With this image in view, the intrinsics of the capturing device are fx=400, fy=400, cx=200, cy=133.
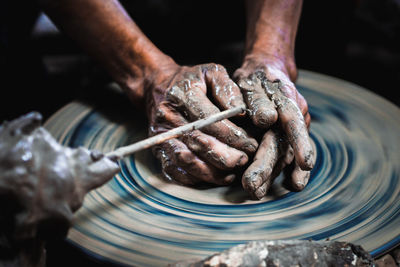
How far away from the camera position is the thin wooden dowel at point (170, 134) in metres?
1.01

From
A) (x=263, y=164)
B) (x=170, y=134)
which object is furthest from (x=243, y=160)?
(x=170, y=134)

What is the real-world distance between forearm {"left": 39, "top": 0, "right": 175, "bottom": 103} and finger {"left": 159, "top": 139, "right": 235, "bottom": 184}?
0.46 metres

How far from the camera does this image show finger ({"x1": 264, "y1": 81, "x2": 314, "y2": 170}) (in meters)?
1.23

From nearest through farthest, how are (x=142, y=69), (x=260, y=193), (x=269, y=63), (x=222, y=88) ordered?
1. (x=260, y=193)
2. (x=222, y=88)
3. (x=269, y=63)
4. (x=142, y=69)

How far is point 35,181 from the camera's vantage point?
0.85 metres

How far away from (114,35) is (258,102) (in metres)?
0.76

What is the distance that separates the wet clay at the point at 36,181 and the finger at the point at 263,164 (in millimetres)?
490

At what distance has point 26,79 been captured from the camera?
253 centimetres

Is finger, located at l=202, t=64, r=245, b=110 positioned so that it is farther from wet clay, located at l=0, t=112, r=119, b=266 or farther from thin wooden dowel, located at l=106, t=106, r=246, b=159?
wet clay, located at l=0, t=112, r=119, b=266

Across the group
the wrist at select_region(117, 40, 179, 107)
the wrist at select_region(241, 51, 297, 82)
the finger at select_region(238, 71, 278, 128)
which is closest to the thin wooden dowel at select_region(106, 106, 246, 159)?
the finger at select_region(238, 71, 278, 128)

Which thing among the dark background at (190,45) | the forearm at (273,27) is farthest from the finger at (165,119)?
the dark background at (190,45)

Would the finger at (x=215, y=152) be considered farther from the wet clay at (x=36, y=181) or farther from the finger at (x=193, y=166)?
the wet clay at (x=36, y=181)

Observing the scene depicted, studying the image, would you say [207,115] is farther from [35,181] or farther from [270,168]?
[35,181]

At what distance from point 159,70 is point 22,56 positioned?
119 cm
